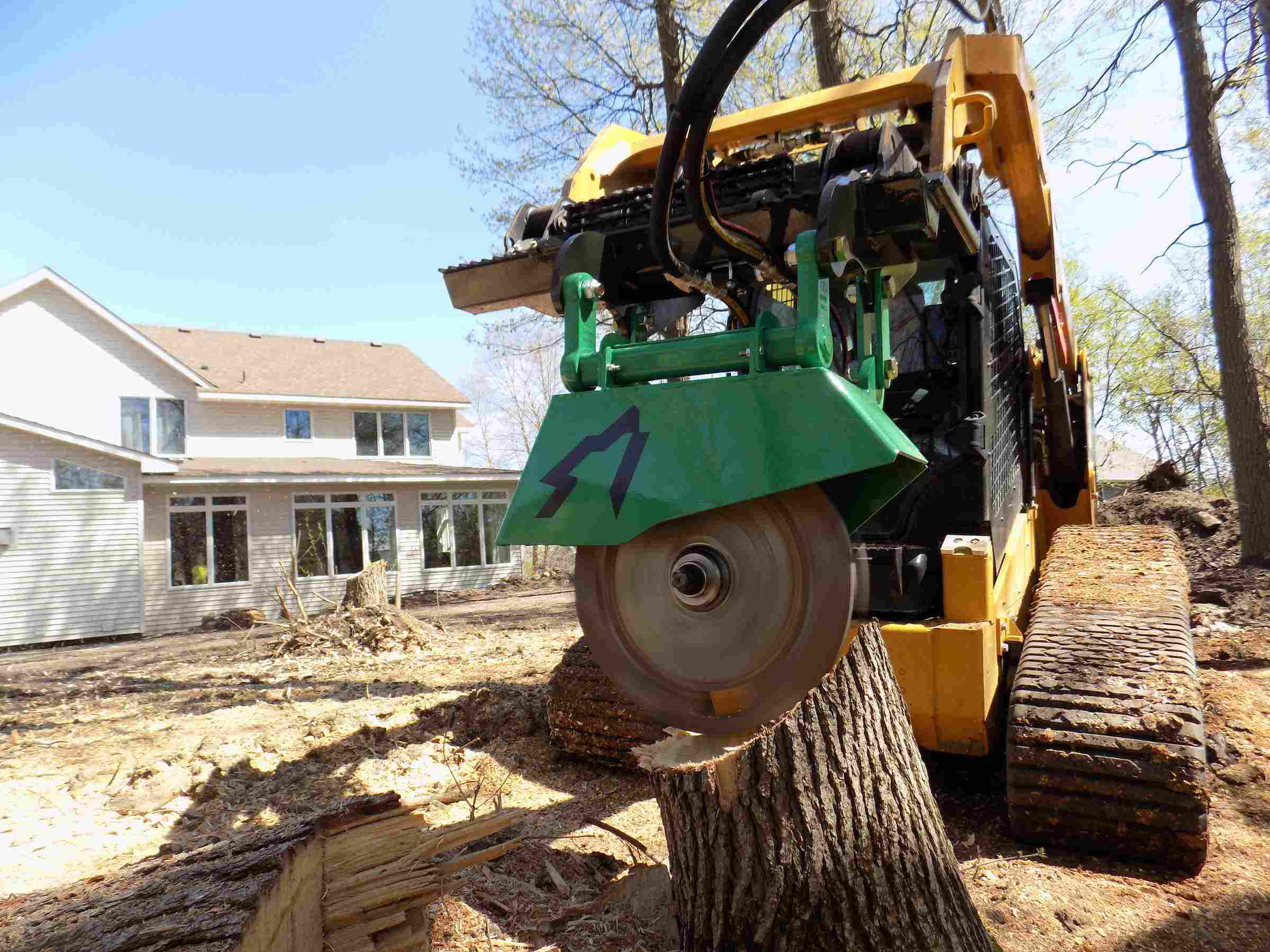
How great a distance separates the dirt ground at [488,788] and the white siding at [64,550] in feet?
23.4

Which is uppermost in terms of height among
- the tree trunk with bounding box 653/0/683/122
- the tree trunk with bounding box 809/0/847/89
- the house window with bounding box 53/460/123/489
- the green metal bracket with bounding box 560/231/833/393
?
the tree trunk with bounding box 653/0/683/122

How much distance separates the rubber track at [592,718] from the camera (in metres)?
4.97

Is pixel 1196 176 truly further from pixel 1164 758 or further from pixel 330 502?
pixel 330 502

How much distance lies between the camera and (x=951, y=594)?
3621 mm

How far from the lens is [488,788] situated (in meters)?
5.10

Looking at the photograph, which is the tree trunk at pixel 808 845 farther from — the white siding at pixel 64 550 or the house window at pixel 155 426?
the house window at pixel 155 426

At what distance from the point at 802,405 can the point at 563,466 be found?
680 millimetres

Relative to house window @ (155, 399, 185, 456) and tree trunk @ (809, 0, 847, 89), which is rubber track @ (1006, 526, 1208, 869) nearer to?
tree trunk @ (809, 0, 847, 89)

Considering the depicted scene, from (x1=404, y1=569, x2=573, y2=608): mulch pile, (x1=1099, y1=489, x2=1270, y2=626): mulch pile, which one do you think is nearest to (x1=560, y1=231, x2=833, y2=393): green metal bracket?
(x1=1099, y1=489, x2=1270, y2=626): mulch pile

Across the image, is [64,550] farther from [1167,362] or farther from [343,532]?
[1167,362]

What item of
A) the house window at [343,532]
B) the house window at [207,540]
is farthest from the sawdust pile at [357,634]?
the house window at [343,532]

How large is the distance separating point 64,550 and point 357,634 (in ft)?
28.9

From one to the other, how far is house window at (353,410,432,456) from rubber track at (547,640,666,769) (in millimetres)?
17895

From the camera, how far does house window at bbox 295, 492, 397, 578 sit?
19.1 metres
